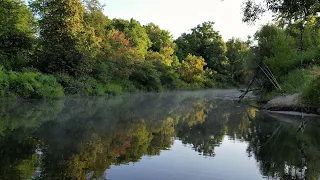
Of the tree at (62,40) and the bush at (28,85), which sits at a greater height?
the tree at (62,40)

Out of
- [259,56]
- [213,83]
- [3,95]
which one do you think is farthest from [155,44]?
[3,95]

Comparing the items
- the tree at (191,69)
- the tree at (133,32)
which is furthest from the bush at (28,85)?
the tree at (191,69)

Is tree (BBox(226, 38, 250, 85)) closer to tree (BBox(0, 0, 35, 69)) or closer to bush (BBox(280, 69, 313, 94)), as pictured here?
bush (BBox(280, 69, 313, 94))

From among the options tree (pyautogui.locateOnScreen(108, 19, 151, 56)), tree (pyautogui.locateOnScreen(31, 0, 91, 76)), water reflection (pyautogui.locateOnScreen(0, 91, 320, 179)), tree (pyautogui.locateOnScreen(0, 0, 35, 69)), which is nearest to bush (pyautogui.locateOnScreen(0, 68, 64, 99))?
tree (pyautogui.locateOnScreen(31, 0, 91, 76))

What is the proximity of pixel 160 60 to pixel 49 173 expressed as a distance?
50649 millimetres

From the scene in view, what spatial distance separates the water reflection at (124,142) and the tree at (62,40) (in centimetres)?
1673

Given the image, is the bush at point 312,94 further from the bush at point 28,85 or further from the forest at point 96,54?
the bush at point 28,85

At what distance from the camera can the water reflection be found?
804 centimetres

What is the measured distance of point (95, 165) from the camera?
823 cm

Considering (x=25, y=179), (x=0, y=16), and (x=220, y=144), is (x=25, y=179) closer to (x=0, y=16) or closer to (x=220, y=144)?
(x=220, y=144)

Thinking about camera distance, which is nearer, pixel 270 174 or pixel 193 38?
pixel 270 174

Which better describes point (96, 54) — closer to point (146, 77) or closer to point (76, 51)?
point (76, 51)

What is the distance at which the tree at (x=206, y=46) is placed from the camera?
81.1 metres

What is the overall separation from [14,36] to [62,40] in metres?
4.78
